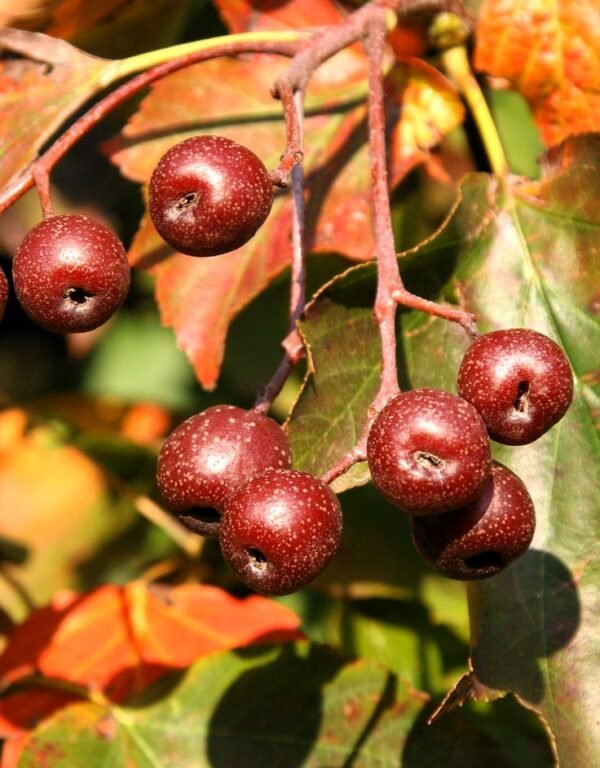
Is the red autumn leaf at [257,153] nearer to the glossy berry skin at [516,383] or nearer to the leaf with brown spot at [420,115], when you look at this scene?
the leaf with brown spot at [420,115]

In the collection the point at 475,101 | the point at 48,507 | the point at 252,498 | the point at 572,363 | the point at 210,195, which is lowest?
the point at 48,507

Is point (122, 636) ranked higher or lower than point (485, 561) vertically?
lower

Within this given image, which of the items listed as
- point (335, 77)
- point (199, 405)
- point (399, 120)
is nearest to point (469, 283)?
point (399, 120)

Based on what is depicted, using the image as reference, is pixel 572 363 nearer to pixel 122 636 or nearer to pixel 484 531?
pixel 484 531

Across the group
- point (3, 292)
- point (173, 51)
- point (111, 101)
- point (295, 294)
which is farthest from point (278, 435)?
point (173, 51)

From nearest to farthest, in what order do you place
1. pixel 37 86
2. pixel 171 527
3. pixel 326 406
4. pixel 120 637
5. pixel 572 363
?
pixel 326 406
pixel 572 363
pixel 37 86
pixel 120 637
pixel 171 527

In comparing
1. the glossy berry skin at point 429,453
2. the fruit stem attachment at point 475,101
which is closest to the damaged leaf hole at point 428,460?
the glossy berry skin at point 429,453

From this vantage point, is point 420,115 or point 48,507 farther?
point 48,507
